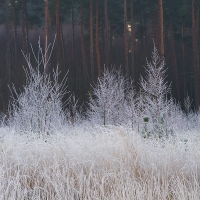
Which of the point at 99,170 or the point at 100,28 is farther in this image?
the point at 100,28

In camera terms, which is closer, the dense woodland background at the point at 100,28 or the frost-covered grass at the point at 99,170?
the frost-covered grass at the point at 99,170

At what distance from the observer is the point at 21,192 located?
18.9ft

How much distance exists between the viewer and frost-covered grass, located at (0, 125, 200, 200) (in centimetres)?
577

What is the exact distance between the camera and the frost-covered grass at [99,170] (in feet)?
18.9

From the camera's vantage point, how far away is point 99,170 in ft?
21.0

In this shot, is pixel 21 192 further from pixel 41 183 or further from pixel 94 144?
pixel 94 144

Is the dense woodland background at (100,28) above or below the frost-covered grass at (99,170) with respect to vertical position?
above

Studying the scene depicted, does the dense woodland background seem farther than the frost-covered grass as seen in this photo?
Yes

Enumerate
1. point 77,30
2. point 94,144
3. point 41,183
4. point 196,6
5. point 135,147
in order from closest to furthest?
point 41,183 → point 135,147 → point 94,144 → point 196,6 → point 77,30

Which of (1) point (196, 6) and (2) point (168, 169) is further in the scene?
(1) point (196, 6)

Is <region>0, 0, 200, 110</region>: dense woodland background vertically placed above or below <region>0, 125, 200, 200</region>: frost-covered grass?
above

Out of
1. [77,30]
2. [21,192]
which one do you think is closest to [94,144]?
[21,192]

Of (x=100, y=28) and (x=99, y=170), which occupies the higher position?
(x=100, y=28)

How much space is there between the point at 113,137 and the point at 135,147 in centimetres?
73
